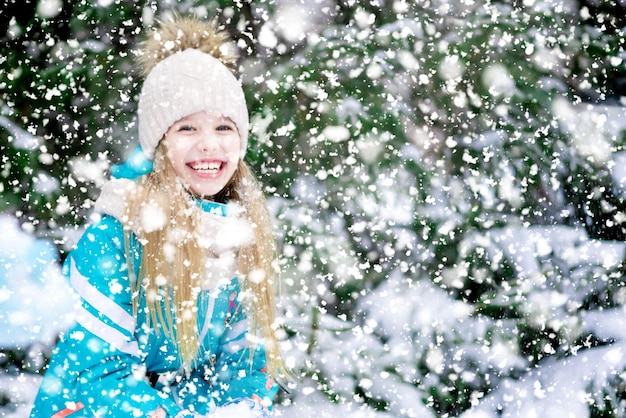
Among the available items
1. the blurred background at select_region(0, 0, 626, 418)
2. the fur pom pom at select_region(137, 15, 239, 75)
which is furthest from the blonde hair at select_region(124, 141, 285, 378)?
the blurred background at select_region(0, 0, 626, 418)

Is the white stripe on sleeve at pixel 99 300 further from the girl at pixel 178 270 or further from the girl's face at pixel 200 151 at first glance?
the girl's face at pixel 200 151

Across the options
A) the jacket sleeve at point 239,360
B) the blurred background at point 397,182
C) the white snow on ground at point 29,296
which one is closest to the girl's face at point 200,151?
the jacket sleeve at point 239,360

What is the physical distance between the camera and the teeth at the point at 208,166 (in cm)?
228

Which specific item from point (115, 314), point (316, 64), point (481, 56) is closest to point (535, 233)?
point (481, 56)

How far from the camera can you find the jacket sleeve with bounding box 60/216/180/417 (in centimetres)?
192

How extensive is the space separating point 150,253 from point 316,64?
4.54ft

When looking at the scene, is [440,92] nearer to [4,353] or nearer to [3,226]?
[3,226]

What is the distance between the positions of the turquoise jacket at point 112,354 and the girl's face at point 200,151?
0.32 m

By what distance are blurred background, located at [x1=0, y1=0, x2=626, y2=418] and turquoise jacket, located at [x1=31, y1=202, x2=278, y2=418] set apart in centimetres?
100

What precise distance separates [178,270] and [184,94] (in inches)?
25.3

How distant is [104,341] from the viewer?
1.94 m

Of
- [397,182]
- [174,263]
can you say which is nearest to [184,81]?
[174,263]

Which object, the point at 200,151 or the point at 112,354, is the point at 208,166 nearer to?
the point at 200,151

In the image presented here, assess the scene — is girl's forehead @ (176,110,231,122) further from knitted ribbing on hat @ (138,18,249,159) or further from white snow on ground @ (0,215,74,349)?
white snow on ground @ (0,215,74,349)
